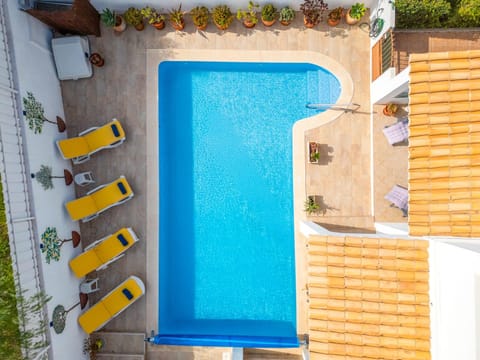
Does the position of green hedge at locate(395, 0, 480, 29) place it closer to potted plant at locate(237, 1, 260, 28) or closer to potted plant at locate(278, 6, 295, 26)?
potted plant at locate(278, 6, 295, 26)

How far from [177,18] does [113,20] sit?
76.0 inches

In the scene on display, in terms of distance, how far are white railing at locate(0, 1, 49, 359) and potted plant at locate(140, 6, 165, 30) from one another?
3559mm

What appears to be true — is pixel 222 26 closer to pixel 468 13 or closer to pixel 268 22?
pixel 268 22

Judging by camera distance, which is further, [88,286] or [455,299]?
[88,286]

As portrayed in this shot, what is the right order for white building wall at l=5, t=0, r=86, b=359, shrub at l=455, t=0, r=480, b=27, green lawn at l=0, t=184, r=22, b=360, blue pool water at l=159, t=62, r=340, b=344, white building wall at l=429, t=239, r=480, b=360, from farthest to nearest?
1. blue pool water at l=159, t=62, r=340, b=344
2. shrub at l=455, t=0, r=480, b=27
3. white building wall at l=5, t=0, r=86, b=359
4. green lawn at l=0, t=184, r=22, b=360
5. white building wall at l=429, t=239, r=480, b=360

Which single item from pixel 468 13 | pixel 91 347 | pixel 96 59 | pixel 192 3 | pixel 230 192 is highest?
pixel 192 3

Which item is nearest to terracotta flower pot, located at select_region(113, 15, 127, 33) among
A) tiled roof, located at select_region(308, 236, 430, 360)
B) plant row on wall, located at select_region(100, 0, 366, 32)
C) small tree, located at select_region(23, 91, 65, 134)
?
plant row on wall, located at select_region(100, 0, 366, 32)

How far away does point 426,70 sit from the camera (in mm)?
7004

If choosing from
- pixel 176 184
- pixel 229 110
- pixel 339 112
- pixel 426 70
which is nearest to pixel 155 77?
pixel 229 110

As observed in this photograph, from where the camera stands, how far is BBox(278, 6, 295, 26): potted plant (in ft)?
32.6

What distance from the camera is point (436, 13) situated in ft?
30.1

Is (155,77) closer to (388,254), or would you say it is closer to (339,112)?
(339,112)

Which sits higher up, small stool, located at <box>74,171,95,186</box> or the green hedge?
the green hedge

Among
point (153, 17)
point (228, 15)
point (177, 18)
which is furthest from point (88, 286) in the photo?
point (228, 15)
